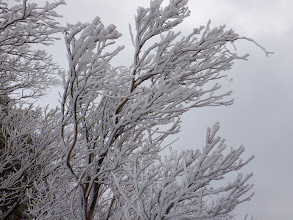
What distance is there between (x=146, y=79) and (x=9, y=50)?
3.56 m

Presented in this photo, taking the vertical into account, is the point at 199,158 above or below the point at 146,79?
below

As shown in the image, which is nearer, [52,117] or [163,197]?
[163,197]

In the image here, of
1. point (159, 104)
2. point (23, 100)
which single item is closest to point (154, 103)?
point (159, 104)

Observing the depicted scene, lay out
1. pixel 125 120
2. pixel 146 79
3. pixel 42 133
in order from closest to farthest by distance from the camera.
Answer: pixel 125 120, pixel 146 79, pixel 42 133

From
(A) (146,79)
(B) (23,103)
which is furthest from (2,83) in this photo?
(A) (146,79)

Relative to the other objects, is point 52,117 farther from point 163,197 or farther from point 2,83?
point 163,197

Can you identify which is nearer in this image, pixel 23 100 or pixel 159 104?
pixel 159 104

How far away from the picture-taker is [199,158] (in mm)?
→ 2328

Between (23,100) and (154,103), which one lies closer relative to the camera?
(154,103)

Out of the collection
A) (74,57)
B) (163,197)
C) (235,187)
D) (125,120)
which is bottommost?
(163,197)

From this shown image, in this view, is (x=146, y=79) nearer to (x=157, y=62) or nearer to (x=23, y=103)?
(x=157, y=62)

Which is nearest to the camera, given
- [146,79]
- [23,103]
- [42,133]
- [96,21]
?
[96,21]

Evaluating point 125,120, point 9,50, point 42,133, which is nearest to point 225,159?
point 125,120

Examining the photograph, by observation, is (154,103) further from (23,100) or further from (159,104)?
(23,100)
